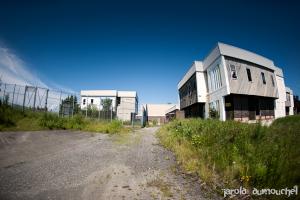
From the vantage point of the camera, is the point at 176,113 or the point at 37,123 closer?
the point at 37,123

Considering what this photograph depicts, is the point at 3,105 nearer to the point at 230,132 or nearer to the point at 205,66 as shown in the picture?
the point at 230,132

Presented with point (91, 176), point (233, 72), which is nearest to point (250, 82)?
point (233, 72)

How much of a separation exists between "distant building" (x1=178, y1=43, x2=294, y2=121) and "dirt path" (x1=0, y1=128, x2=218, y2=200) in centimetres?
1153

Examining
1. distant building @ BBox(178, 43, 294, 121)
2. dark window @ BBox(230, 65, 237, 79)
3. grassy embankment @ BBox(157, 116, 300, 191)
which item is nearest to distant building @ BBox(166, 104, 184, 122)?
distant building @ BBox(178, 43, 294, 121)

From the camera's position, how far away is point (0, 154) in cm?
623

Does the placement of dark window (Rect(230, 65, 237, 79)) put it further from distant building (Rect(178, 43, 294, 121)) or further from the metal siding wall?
the metal siding wall

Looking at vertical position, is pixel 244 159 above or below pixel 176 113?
below

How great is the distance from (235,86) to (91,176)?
14.8m

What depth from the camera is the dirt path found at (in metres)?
Result: 3.47

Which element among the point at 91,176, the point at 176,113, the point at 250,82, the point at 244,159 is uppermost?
the point at 250,82

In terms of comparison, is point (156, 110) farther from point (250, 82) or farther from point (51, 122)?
point (51, 122)

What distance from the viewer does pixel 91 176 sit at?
4363mm

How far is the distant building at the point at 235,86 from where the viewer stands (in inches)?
611

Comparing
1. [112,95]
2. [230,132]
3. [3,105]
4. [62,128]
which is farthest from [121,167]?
[112,95]
